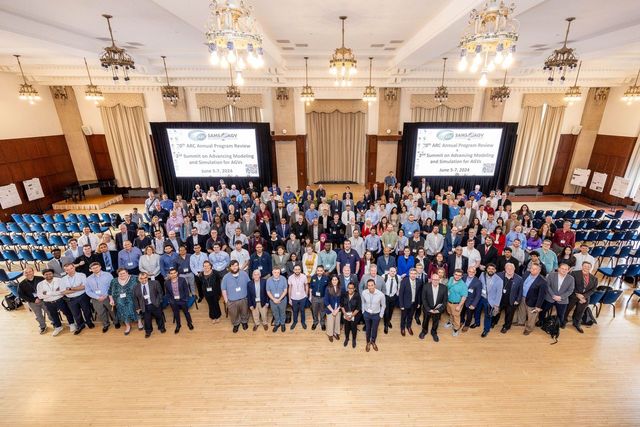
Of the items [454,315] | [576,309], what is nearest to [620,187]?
[576,309]

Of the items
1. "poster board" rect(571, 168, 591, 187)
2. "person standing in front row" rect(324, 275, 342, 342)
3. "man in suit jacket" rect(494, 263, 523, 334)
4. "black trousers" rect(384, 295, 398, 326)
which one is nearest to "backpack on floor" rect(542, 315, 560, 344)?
"man in suit jacket" rect(494, 263, 523, 334)

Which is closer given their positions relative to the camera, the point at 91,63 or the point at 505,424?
the point at 505,424

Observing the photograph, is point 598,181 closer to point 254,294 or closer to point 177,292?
point 254,294

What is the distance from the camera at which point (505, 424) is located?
3973 mm

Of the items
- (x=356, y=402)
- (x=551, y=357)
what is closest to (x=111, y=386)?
(x=356, y=402)

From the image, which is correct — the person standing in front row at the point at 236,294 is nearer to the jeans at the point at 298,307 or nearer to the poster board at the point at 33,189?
the jeans at the point at 298,307

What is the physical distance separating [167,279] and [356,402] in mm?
3792

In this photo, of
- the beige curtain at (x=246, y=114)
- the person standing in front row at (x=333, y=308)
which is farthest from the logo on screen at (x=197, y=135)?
the person standing in front row at (x=333, y=308)

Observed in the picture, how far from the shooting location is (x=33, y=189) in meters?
11.8

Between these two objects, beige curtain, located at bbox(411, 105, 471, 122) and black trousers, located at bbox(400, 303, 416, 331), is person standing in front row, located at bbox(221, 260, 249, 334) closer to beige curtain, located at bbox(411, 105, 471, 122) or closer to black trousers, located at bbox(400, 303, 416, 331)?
black trousers, located at bbox(400, 303, 416, 331)

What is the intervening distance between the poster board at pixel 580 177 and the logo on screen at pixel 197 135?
16.7 metres

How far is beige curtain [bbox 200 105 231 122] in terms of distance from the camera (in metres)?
12.9

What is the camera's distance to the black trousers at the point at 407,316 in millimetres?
5441

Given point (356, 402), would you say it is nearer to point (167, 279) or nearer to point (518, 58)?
point (167, 279)
